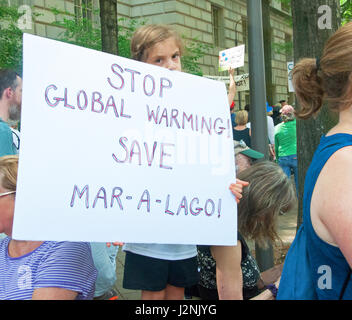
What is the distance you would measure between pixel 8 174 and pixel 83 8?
13.2 metres

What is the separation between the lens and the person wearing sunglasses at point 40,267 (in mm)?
1762

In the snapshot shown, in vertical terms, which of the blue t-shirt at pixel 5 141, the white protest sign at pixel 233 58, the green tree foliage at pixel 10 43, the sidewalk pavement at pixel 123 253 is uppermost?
the green tree foliage at pixel 10 43

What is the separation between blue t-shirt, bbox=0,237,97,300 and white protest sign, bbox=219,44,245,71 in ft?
11.7

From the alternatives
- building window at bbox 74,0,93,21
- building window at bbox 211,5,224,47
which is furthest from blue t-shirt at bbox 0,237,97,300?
building window at bbox 211,5,224,47

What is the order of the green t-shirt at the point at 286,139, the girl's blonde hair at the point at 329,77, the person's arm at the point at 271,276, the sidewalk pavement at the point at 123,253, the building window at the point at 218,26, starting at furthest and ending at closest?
the building window at the point at 218,26, the green t-shirt at the point at 286,139, the sidewalk pavement at the point at 123,253, the person's arm at the point at 271,276, the girl's blonde hair at the point at 329,77

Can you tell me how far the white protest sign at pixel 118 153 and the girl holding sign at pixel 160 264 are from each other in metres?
0.34

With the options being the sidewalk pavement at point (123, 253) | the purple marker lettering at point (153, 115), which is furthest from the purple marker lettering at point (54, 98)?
the sidewalk pavement at point (123, 253)

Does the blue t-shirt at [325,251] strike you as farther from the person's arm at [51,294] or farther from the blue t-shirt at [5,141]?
the blue t-shirt at [5,141]

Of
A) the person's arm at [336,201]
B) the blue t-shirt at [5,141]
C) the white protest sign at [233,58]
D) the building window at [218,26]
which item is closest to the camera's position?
the person's arm at [336,201]

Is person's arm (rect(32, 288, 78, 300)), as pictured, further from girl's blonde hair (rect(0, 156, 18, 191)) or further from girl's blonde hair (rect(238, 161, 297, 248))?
girl's blonde hair (rect(238, 161, 297, 248))

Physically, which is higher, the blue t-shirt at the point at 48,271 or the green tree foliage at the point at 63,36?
the green tree foliage at the point at 63,36

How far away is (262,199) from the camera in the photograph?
2029 mm
